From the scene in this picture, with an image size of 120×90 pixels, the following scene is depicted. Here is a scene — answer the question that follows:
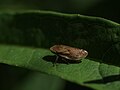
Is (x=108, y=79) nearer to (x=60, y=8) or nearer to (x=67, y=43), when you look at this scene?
(x=67, y=43)

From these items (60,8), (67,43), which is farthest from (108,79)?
(60,8)

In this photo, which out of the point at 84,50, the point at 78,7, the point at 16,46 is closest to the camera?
the point at 84,50

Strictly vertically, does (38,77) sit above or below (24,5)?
below

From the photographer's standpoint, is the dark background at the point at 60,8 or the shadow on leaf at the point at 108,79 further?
the dark background at the point at 60,8

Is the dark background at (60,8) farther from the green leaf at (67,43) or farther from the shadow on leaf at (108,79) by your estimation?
the shadow on leaf at (108,79)

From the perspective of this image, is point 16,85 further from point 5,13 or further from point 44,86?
point 5,13

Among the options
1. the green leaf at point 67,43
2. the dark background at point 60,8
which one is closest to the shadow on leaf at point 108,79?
the green leaf at point 67,43

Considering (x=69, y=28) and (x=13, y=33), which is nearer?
(x=69, y=28)

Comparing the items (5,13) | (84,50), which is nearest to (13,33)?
(5,13)
